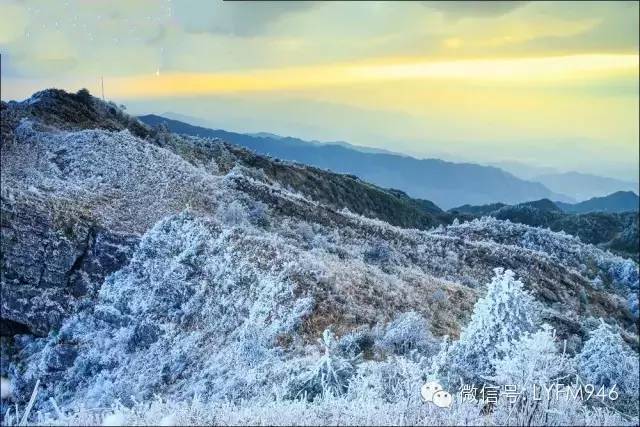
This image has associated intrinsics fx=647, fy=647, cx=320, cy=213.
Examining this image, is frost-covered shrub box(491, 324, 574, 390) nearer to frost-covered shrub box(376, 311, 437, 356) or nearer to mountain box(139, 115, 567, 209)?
frost-covered shrub box(376, 311, 437, 356)

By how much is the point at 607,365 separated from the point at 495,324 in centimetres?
626

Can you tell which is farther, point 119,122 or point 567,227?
point 567,227

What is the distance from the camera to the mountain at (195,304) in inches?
510

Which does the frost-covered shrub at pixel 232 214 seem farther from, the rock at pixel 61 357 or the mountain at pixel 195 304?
the rock at pixel 61 357

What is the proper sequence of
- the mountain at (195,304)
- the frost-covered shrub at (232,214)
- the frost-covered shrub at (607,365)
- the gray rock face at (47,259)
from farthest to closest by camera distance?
the frost-covered shrub at (232,214) < the frost-covered shrub at (607,365) < the gray rock face at (47,259) < the mountain at (195,304)

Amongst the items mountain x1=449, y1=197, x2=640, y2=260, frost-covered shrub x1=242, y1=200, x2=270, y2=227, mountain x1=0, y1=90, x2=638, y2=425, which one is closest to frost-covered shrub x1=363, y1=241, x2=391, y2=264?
mountain x1=0, y1=90, x2=638, y2=425

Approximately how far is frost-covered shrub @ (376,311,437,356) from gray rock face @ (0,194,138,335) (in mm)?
8609

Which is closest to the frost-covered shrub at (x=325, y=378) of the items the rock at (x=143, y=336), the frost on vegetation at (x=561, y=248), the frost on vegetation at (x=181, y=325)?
the frost on vegetation at (x=181, y=325)

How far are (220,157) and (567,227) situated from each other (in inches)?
2653

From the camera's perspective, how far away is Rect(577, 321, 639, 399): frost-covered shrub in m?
18.3

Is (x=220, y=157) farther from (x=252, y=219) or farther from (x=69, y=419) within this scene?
(x=69, y=419)

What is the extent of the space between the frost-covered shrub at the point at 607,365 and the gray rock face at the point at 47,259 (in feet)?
47.1

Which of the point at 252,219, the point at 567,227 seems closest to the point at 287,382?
the point at 252,219

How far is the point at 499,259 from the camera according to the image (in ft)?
124
